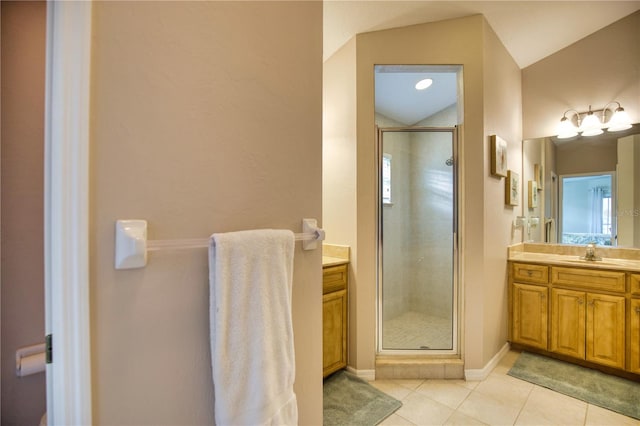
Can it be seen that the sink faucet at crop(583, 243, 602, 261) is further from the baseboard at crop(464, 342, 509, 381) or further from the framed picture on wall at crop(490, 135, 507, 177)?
the baseboard at crop(464, 342, 509, 381)

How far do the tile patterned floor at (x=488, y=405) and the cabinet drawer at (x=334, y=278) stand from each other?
77 cm

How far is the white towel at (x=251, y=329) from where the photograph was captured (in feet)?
2.49

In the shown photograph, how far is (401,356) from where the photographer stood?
2.27m

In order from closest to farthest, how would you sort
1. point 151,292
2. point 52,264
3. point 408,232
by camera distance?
point 52,264
point 151,292
point 408,232

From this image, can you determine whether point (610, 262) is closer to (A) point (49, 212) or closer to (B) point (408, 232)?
(B) point (408, 232)

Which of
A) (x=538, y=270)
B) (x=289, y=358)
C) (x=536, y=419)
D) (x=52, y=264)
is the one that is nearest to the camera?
(x=52, y=264)

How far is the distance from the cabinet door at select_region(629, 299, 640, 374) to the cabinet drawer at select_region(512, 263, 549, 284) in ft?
1.69

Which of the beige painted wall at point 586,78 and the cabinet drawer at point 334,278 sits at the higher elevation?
the beige painted wall at point 586,78

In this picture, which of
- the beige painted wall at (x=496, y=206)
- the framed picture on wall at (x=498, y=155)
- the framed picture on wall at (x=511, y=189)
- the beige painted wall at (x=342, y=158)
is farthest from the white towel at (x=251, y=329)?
the framed picture on wall at (x=511, y=189)

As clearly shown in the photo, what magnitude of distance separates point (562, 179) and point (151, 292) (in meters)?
3.55

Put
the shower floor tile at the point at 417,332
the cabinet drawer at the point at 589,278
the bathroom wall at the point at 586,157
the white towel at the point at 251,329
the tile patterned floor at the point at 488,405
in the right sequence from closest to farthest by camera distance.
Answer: the white towel at the point at 251,329 < the tile patterned floor at the point at 488,405 < the cabinet drawer at the point at 589,278 < the shower floor tile at the point at 417,332 < the bathroom wall at the point at 586,157

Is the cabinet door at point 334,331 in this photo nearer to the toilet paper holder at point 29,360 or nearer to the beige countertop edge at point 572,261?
the toilet paper holder at point 29,360

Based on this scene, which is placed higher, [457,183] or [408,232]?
[457,183]

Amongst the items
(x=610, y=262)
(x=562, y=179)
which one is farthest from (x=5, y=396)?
(x=562, y=179)
